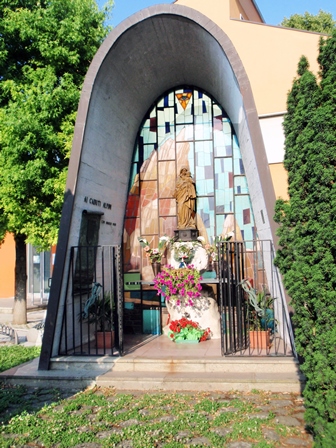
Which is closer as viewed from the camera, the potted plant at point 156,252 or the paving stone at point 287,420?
the paving stone at point 287,420

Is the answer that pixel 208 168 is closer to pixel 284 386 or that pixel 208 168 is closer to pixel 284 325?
pixel 284 325

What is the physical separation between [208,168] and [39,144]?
4090 millimetres

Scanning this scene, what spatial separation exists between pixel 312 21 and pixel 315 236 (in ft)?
62.7

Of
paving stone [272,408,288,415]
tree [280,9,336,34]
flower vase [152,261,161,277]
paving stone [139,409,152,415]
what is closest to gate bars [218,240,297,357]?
paving stone [272,408,288,415]

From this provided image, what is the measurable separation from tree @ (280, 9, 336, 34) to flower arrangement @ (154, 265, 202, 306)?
15.7 m

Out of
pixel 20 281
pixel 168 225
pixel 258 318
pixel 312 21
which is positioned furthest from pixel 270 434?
pixel 312 21

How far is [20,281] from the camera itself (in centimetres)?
1339

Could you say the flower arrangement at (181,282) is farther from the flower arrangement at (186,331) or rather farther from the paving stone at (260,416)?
the paving stone at (260,416)

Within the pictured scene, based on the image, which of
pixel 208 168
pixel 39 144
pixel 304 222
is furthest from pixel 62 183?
pixel 304 222

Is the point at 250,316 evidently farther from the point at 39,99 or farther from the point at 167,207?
the point at 39,99

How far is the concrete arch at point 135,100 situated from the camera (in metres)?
7.40

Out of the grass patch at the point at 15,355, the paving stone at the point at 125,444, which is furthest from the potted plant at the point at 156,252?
the paving stone at the point at 125,444

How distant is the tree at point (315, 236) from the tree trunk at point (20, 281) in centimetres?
1060

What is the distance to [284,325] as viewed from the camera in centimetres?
737
